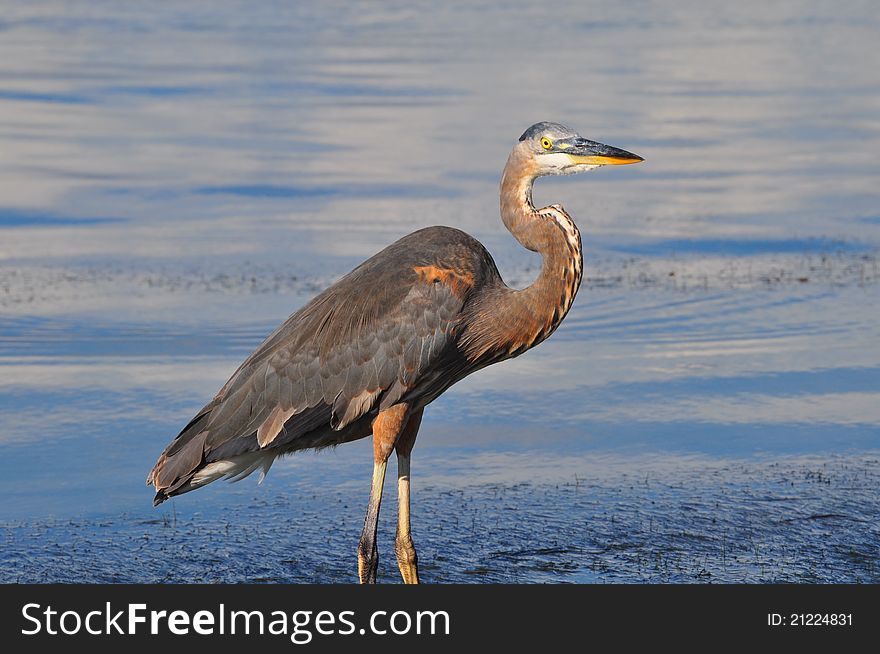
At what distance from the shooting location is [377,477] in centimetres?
699

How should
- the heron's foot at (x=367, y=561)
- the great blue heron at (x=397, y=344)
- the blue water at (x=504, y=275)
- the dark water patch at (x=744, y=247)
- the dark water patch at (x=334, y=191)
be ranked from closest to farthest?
the heron's foot at (x=367, y=561) → the great blue heron at (x=397, y=344) → the blue water at (x=504, y=275) → the dark water patch at (x=744, y=247) → the dark water patch at (x=334, y=191)

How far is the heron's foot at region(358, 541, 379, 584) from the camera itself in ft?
22.4

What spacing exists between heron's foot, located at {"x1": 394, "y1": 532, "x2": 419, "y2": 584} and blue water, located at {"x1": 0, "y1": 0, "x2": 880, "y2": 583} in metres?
0.11

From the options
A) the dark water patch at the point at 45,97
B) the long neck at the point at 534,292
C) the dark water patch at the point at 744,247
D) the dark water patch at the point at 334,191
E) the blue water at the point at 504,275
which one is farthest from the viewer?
the dark water patch at the point at 45,97

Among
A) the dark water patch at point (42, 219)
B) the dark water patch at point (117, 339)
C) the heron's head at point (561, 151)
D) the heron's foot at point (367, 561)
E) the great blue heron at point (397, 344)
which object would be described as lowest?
the heron's foot at point (367, 561)

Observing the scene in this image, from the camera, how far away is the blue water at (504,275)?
739cm

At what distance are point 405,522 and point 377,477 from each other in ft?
0.81

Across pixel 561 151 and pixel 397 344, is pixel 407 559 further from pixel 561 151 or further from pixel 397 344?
pixel 561 151

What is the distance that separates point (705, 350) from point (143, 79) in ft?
43.9

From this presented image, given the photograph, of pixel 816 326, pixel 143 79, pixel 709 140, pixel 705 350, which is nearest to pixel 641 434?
pixel 705 350

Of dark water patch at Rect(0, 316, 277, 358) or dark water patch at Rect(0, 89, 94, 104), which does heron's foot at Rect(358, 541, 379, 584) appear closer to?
dark water patch at Rect(0, 316, 277, 358)

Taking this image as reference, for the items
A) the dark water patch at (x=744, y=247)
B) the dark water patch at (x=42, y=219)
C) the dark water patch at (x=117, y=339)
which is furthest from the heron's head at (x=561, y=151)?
the dark water patch at (x=42, y=219)

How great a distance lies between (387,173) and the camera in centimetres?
1620

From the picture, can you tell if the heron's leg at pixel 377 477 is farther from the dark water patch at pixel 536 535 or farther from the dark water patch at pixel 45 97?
the dark water patch at pixel 45 97
